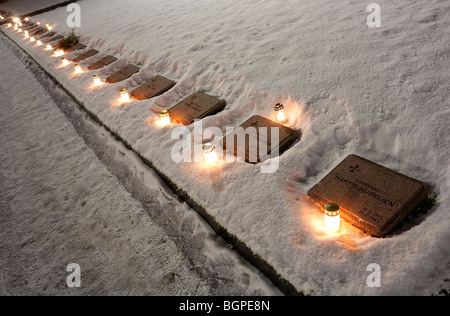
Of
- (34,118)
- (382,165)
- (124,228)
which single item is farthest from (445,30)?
(34,118)

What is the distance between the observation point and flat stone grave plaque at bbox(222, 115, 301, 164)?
3051 millimetres

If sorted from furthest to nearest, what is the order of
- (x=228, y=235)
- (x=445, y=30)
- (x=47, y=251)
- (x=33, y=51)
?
1. (x=33, y=51)
2. (x=445, y=30)
3. (x=47, y=251)
4. (x=228, y=235)

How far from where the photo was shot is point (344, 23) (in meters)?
4.52

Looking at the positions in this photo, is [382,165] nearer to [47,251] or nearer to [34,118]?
[47,251]

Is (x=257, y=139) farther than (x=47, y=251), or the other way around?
(x=257, y=139)

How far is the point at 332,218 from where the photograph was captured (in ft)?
7.12

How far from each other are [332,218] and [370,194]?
0.44 metres

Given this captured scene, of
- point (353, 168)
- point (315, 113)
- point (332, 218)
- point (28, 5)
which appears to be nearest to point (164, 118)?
point (315, 113)

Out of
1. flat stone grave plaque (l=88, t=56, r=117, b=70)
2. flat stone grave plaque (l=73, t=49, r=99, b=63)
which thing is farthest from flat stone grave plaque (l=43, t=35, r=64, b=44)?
flat stone grave plaque (l=88, t=56, r=117, b=70)

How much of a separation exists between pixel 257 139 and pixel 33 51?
27.2 ft

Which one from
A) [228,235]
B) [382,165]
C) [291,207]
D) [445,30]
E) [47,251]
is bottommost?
[47,251]

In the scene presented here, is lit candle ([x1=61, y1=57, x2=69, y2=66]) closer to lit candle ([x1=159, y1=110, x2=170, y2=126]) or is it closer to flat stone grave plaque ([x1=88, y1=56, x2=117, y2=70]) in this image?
flat stone grave plaque ([x1=88, y1=56, x2=117, y2=70])

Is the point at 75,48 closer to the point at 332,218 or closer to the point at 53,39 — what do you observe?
the point at 53,39

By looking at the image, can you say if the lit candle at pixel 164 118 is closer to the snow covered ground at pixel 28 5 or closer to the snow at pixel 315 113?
the snow at pixel 315 113
